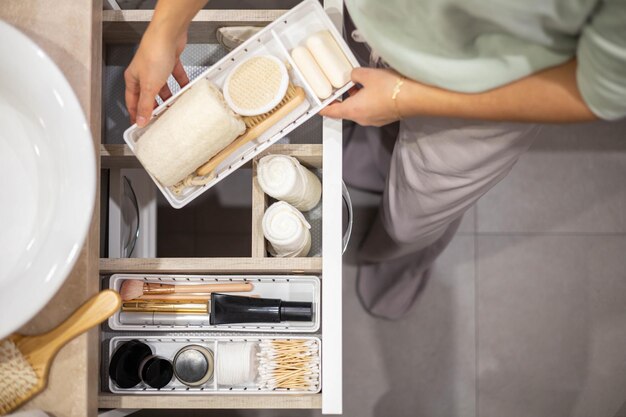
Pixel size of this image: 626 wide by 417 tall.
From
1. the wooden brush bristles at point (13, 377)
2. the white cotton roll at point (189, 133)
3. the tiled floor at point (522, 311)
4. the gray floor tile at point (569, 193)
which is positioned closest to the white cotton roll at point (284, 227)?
the white cotton roll at point (189, 133)

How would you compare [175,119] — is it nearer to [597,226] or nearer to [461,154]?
[461,154]

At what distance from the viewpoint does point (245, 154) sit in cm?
85

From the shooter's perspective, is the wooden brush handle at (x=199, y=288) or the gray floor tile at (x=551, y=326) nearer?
the wooden brush handle at (x=199, y=288)

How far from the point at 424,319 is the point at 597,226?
554 millimetres

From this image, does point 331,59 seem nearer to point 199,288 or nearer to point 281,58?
point 281,58

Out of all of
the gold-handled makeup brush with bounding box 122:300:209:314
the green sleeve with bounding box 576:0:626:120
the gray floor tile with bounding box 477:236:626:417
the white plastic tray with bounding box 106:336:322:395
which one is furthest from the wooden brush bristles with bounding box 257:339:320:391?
the gray floor tile with bounding box 477:236:626:417

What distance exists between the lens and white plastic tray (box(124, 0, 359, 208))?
831 millimetres

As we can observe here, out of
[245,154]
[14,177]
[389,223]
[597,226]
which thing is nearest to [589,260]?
[597,226]

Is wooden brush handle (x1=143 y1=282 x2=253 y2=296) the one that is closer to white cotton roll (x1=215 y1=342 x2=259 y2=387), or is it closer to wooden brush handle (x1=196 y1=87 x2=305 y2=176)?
white cotton roll (x1=215 y1=342 x2=259 y2=387)

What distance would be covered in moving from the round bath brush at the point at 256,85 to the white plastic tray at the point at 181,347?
352mm

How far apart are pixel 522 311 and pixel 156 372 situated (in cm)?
111

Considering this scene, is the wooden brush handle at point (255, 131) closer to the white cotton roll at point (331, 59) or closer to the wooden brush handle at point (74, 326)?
the white cotton roll at point (331, 59)

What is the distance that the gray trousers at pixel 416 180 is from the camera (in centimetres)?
76

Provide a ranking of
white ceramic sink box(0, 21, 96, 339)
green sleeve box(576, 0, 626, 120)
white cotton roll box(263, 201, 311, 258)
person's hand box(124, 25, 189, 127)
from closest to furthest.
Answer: green sleeve box(576, 0, 626, 120) < white ceramic sink box(0, 21, 96, 339) < person's hand box(124, 25, 189, 127) < white cotton roll box(263, 201, 311, 258)
